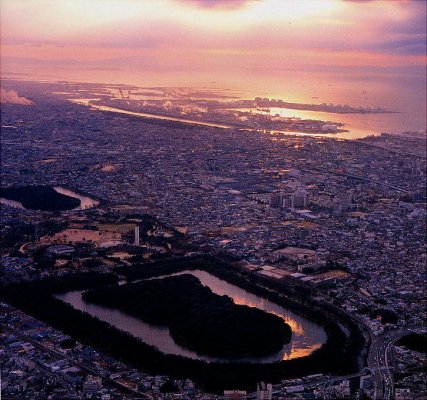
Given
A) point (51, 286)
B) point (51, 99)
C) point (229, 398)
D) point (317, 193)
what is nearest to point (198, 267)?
point (51, 286)

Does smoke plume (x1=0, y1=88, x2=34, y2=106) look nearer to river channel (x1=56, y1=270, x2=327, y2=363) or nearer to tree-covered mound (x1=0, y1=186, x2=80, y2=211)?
tree-covered mound (x1=0, y1=186, x2=80, y2=211)

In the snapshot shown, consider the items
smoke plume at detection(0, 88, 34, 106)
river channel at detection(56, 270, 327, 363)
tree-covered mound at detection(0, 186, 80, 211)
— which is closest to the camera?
river channel at detection(56, 270, 327, 363)

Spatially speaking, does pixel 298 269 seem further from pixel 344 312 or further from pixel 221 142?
pixel 221 142

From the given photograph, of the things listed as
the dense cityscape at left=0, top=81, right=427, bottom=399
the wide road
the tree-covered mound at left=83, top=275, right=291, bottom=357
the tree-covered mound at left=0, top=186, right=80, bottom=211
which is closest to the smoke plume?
the dense cityscape at left=0, top=81, right=427, bottom=399

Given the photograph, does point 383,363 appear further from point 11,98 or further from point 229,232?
point 11,98

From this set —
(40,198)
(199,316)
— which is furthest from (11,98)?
(199,316)

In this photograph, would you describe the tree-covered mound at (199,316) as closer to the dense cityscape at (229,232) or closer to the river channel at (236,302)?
the river channel at (236,302)
